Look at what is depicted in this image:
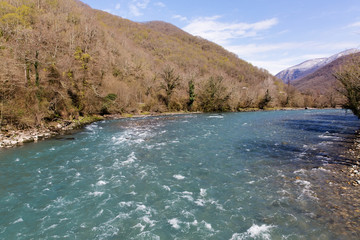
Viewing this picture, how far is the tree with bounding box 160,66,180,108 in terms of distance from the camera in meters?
58.1

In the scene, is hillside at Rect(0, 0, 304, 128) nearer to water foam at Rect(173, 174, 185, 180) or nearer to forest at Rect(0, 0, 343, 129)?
forest at Rect(0, 0, 343, 129)

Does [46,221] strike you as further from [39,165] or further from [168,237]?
[39,165]

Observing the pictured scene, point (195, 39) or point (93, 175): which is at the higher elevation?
point (195, 39)

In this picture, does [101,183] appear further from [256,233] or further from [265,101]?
[265,101]

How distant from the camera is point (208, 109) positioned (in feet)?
204

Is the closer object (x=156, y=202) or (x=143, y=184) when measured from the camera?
(x=156, y=202)

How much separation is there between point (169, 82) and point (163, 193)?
1996 inches

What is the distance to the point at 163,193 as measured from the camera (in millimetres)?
10086

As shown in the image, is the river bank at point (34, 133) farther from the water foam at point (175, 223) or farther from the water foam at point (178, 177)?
the water foam at point (175, 223)

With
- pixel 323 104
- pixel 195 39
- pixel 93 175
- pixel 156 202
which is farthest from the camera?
pixel 195 39

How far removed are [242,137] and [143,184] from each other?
50.5ft

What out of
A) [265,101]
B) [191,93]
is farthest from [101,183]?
[265,101]

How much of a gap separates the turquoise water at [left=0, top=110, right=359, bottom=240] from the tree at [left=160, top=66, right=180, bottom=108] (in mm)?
41051

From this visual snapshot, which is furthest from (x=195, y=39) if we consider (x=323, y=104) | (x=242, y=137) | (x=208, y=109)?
(x=242, y=137)
